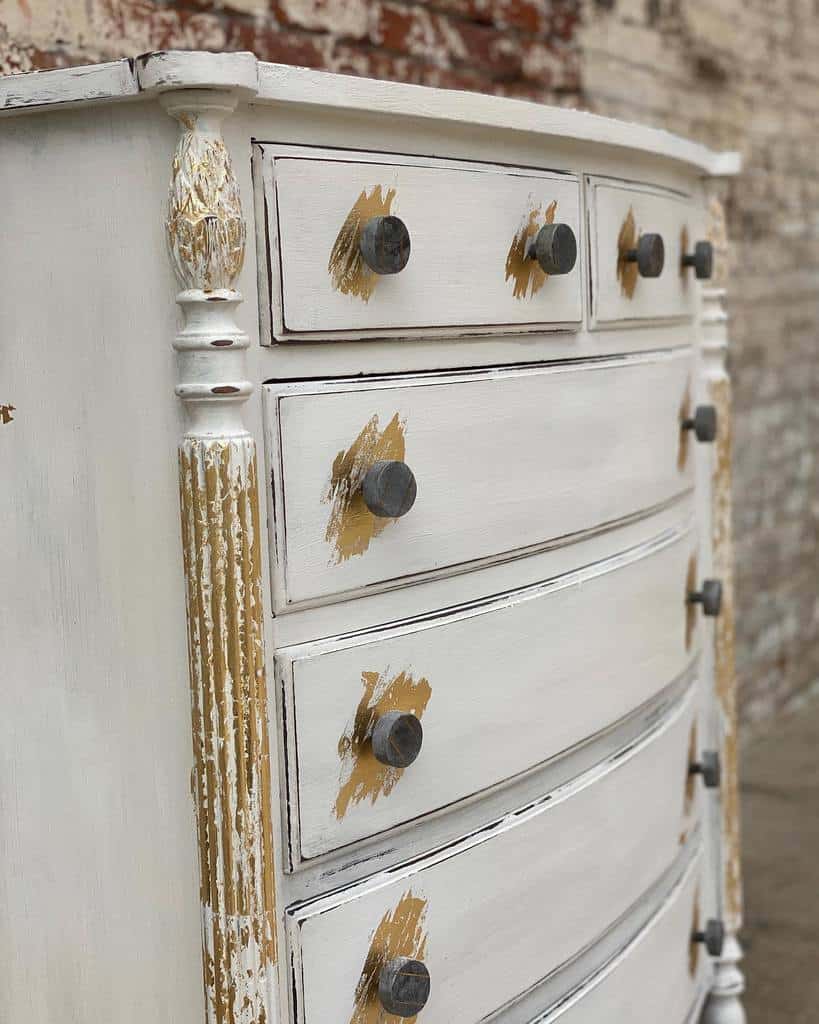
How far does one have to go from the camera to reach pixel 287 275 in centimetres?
93

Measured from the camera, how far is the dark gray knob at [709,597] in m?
1.57

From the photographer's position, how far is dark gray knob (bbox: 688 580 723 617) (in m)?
1.57

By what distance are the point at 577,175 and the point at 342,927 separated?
71cm

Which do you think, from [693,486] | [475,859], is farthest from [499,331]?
[693,486]

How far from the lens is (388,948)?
1.04 m

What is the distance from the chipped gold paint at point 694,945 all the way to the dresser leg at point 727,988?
16 centimetres

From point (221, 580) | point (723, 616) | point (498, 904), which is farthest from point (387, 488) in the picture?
point (723, 616)

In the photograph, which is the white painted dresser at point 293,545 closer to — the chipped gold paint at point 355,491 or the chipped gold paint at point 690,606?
the chipped gold paint at point 355,491

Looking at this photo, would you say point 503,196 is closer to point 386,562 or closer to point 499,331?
point 499,331

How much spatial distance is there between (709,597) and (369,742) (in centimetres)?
70

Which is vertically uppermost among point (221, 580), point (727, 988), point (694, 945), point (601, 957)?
point (221, 580)

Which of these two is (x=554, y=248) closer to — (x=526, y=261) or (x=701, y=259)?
(x=526, y=261)

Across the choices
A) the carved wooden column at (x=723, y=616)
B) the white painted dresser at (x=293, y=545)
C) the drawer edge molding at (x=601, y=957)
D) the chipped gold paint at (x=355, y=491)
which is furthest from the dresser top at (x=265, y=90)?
the drawer edge molding at (x=601, y=957)

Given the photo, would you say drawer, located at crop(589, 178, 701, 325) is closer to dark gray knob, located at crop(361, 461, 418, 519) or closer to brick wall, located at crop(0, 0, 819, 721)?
dark gray knob, located at crop(361, 461, 418, 519)
